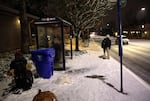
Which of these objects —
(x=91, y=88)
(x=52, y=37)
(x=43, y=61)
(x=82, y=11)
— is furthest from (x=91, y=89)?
(x=82, y=11)

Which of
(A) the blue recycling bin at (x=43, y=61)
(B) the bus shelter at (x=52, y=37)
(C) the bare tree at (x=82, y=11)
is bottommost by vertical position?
(A) the blue recycling bin at (x=43, y=61)

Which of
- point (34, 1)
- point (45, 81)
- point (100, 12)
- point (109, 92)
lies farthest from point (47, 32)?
point (34, 1)

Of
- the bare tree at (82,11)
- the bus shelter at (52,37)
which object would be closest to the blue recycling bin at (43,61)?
the bus shelter at (52,37)

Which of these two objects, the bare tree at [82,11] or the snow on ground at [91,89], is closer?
the snow on ground at [91,89]

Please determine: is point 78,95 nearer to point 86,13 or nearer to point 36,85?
point 36,85

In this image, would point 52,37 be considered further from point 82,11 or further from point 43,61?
point 82,11

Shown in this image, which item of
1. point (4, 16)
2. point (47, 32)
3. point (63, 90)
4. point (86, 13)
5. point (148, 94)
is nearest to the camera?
point (148, 94)

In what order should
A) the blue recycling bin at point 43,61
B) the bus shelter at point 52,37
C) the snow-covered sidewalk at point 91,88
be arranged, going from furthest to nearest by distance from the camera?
the bus shelter at point 52,37 → the blue recycling bin at point 43,61 → the snow-covered sidewalk at point 91,88

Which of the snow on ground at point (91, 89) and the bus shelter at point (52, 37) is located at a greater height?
the bus shelter at point (52, 37)

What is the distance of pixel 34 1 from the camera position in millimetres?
25688

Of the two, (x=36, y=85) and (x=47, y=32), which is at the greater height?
(x=47, y=32)

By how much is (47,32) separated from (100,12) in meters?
12.6

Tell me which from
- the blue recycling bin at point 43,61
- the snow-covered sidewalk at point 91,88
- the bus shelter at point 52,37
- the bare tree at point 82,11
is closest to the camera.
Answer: the snow-covered sidewalk at point 91,88

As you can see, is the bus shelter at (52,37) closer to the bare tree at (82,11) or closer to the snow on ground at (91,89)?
the snow on ground at (91,89)
